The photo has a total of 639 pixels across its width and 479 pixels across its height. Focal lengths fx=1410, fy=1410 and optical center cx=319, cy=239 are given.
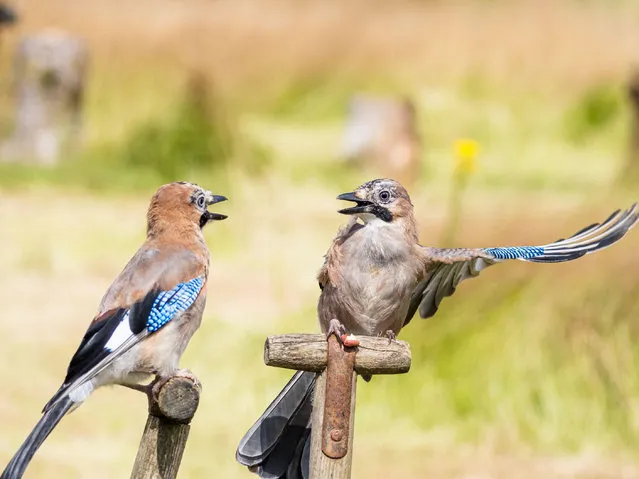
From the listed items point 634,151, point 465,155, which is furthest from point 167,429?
point 634,151

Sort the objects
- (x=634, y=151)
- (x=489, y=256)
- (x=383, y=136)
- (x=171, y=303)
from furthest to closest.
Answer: (x=383, y=136)
(x=634, y=151)
(x=489, y=256)
(x=171, y=303)

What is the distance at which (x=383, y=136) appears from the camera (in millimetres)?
16906

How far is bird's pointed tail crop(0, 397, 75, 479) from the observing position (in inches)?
184

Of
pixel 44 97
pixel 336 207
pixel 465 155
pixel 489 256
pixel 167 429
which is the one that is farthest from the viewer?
pixel 44 97

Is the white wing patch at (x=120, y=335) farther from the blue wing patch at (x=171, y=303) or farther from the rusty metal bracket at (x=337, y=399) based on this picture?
the rusty metal bracket at (x=337, y=399)

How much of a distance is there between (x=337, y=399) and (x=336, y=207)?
31.7ft

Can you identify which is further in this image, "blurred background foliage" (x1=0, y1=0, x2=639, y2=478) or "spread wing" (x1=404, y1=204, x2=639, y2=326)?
"blurred background foliage" (x1=0, y1=0, x2=639, y2=478)

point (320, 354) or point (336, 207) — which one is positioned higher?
point (336, 207)

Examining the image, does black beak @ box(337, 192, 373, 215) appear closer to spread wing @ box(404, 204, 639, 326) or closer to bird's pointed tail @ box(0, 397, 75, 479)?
spread wing @ box(404, 204, 639, 326)

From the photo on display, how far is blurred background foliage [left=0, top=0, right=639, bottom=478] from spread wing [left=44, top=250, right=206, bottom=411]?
10.1 feet

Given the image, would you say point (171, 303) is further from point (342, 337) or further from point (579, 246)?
point (579, 246)

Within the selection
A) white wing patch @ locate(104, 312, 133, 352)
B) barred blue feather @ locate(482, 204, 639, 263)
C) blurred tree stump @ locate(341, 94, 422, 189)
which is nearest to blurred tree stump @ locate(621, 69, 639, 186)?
blurred tree stump @ locate(341, 94, 422, 189)

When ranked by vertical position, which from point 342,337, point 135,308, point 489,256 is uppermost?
point 489,256

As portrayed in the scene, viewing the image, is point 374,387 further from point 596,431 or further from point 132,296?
point 132,296
